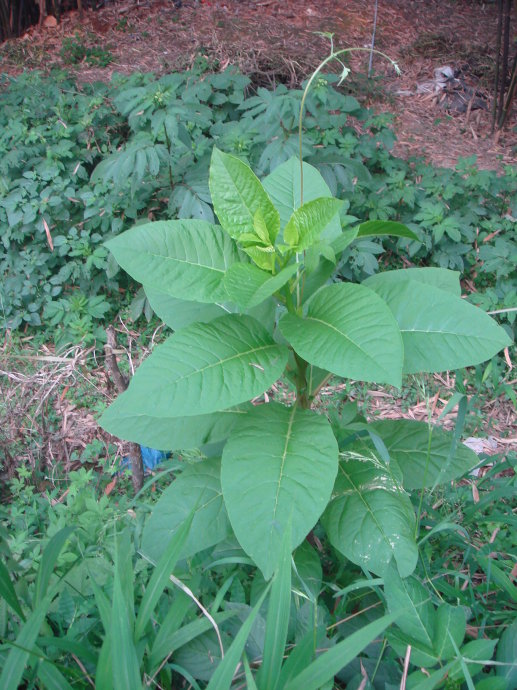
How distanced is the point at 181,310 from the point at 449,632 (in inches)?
37.4

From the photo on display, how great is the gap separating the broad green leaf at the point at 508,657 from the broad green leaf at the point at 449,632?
0.10 m

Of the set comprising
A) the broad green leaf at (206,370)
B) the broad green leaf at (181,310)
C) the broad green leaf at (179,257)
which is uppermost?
the broad green leaf at (179,257)

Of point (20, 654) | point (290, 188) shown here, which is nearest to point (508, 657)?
point (20, 654)

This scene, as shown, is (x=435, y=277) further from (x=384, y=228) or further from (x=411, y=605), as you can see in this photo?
(x=411, y=605)

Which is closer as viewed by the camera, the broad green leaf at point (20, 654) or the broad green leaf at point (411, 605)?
the broad green leaf at point (20, 654)

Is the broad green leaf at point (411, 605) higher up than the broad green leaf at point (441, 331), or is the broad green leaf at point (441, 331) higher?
the broad green leaf at point (441, 331)

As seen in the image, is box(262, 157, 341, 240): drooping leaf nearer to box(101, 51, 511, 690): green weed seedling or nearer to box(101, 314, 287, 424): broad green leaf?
box(101, 51, 511, 690): green weed seedling

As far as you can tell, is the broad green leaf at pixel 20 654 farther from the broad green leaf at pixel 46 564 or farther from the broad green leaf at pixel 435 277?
the broad green leaf at pixel 435 277

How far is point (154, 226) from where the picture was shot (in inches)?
55.9

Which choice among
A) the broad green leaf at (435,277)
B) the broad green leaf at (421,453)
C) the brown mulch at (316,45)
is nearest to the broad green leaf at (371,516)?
the broad green leaf at (421,453)

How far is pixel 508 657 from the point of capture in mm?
1224

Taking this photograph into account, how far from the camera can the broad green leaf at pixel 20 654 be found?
1047 millimetres

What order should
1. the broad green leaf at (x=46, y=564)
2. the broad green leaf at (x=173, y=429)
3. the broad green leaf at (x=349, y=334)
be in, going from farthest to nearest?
1. the broad green leaf at (x=173, y=429)
2. the broad green leaf at (x=46, y=564)
3. the broad green leaf at (x=349, y=334)

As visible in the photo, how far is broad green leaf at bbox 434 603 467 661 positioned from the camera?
1176 mm
